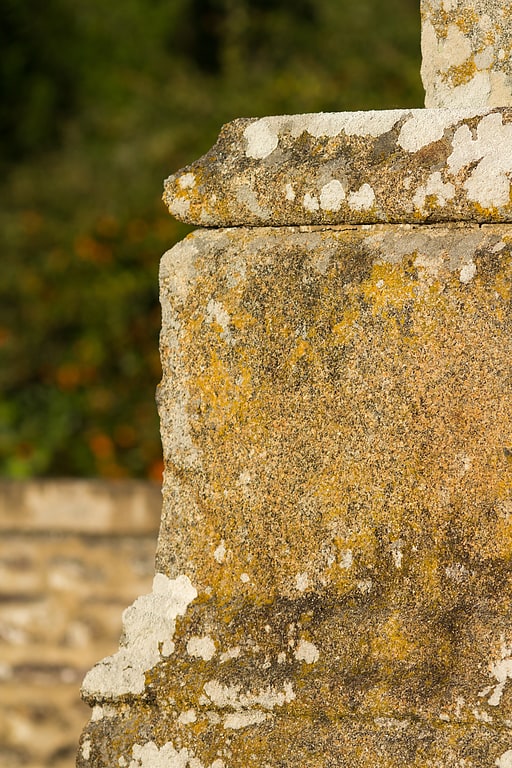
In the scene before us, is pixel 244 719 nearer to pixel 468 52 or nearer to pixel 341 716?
pixel 341 716

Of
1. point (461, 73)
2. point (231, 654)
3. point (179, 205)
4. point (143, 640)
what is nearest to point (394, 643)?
point (231, 654)

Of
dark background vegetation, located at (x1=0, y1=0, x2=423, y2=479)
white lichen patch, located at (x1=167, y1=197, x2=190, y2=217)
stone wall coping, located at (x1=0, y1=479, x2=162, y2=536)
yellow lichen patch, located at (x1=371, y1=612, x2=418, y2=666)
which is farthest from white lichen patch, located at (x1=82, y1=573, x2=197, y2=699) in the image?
dark background vegetation, located at (x1=0, y1=0, x2=423, y2=479)

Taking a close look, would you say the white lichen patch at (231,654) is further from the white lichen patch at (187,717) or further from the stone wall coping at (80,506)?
the stone wall coping at (80,506)

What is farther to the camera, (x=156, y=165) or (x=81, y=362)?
(x=156, y=165)

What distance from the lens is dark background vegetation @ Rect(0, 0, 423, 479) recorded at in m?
4.59

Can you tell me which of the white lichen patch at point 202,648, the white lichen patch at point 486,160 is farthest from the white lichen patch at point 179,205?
the white lichen patch at point 202,648

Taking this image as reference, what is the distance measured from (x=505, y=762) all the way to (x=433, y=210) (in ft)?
2.26

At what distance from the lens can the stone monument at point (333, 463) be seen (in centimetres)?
117

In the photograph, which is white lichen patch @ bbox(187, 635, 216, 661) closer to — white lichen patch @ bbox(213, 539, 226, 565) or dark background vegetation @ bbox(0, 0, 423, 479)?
white lichen patch @ bbox(213, 539, 226, 565)

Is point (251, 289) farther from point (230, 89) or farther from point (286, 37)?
point (286, 37)

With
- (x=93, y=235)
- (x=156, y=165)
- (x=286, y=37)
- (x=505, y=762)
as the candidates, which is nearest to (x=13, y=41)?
(x=286, y=37)

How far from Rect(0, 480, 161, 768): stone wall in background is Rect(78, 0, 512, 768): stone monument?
8.47ft

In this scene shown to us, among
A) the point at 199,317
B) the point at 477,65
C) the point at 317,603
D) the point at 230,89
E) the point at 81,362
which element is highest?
the point at 230,89

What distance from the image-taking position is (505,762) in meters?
1.14
